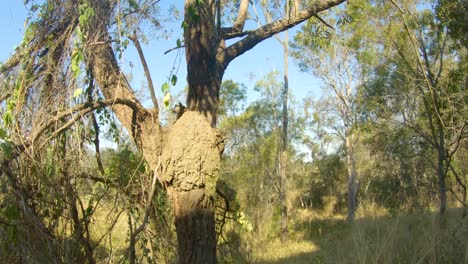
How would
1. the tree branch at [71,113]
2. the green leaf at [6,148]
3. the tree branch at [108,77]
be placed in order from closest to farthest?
the green leaf at [6,148] → the tree branch at [71,113] → the tree branch at [108,77]

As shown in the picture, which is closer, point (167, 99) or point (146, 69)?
point (167, 99)

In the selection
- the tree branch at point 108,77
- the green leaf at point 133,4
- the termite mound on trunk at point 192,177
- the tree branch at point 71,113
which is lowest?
the termite mound on trunk at point 192,177

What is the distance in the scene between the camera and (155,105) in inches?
143

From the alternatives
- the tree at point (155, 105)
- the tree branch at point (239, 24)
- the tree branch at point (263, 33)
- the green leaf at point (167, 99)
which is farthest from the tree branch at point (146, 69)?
the tree branch at point (239, 24)

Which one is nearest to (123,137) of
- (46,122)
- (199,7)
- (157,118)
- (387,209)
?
(157,118)

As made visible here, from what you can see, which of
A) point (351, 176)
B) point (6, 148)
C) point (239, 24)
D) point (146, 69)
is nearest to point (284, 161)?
point (351, 176)

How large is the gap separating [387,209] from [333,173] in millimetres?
17923

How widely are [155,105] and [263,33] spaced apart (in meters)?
1.44

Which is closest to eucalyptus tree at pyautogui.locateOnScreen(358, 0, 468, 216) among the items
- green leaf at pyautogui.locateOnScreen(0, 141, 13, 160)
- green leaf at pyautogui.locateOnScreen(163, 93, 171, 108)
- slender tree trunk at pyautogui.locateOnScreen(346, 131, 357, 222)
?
green leaf at pyautogui.locateOnScreen(163, 93, 171, 108)

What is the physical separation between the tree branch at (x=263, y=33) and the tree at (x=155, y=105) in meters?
0.09

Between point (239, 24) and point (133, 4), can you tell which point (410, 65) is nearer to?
point (239, 24)

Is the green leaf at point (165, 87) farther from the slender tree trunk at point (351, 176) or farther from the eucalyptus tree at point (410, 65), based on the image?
the slender tree trunk at point (351, 176)

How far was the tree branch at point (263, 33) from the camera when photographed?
13.8 ft

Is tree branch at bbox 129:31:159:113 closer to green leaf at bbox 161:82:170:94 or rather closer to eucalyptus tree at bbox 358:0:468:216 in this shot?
green leaf at bbox 161:82:170:94
